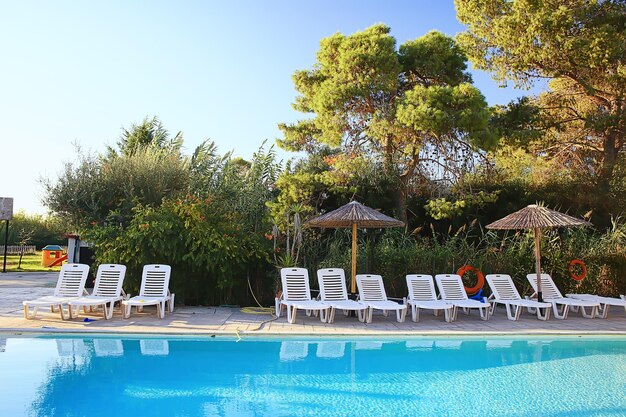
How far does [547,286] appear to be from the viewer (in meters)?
11.6

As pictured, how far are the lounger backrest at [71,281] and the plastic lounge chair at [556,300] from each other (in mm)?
9408

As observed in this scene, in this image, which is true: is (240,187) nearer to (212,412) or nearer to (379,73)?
(379,73)

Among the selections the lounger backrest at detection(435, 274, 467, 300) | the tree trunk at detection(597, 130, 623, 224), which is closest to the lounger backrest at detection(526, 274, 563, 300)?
the lounger backrest at detection(435, 274, 467, 300)

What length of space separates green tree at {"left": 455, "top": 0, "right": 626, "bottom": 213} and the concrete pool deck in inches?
287

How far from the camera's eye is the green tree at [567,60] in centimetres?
1427

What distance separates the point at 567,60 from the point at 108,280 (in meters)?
13.8

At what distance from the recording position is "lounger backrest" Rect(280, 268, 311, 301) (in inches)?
399

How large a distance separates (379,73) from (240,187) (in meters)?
4.94

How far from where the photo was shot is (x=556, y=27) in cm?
1425

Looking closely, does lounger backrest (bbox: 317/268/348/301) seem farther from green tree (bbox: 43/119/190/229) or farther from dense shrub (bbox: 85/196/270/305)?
green tree (bbox: 43/119/190/229)

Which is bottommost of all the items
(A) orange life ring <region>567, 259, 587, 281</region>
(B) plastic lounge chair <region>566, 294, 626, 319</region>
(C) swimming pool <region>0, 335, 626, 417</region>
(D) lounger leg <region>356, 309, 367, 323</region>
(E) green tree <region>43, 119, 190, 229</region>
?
(C) swimming pool <region>0, 335, 626, 417</region>

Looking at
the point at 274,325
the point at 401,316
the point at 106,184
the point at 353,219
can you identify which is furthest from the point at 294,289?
the point at 106,184

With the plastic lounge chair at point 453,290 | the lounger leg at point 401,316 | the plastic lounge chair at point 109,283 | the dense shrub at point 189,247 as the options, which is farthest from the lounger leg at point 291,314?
the plastic lounge chair at point 109,283

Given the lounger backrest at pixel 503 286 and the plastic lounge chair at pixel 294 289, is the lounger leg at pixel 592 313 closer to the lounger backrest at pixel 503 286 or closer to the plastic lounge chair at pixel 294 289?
the lounger backrest at pixel 503 286
